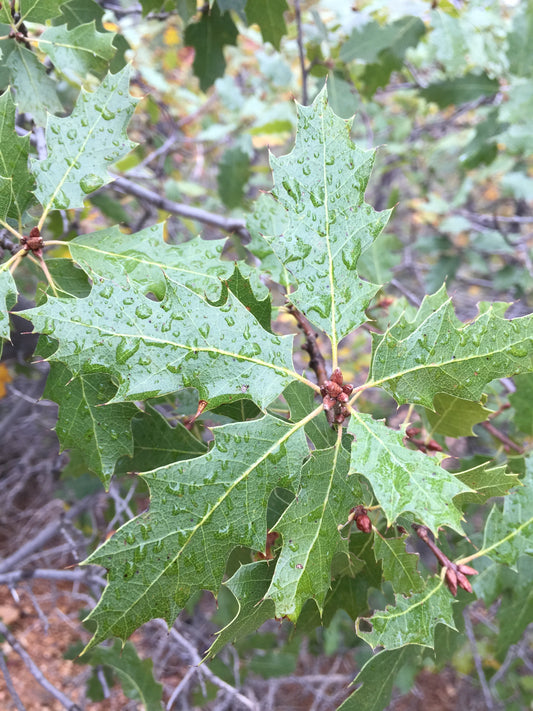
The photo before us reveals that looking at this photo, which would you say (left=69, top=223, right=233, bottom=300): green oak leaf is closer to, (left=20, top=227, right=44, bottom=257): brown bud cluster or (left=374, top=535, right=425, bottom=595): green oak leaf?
(left=20, top=227, right=44, bottom=257): brown bud cluster

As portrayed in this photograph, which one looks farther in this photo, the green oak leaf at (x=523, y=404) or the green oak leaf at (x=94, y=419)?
the green oak leaf at (x=523, y=404)

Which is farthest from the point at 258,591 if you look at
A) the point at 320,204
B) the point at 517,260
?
the point at 517,260

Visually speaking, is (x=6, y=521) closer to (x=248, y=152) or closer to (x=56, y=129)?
(x=248, y=152)

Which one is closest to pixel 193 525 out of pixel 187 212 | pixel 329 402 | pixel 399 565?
pixel 329 402

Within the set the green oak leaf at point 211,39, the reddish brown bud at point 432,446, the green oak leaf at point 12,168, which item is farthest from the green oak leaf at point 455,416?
the green oak leaf at point 211,39

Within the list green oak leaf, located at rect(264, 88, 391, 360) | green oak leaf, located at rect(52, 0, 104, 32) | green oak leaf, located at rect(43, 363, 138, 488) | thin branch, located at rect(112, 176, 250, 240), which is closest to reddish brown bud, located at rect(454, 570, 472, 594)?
green oak leaf, located at rect(264, 88, 391, 360)

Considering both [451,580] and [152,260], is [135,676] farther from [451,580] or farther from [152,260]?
[152,260]

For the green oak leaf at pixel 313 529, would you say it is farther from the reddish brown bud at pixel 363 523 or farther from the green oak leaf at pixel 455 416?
the green oak leaf at pixel 455 416
